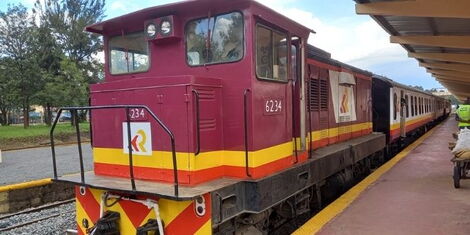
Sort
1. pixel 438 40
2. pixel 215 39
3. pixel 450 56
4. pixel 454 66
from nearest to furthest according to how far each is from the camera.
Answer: pixel 215 39, pixel 438 40, pixel 450 56, pixel 454 66

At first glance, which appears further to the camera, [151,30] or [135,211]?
[151,30]

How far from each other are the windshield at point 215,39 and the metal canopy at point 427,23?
7940 mm

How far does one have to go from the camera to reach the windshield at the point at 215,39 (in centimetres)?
411

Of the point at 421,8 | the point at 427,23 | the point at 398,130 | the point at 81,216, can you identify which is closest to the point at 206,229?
the point at 81,216

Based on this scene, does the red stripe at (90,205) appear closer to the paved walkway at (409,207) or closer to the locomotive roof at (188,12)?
the locomotive roof at (188,12)

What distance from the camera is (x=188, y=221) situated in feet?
12.3

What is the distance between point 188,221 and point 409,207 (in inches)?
141

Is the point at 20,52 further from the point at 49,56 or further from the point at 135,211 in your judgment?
the point at 135,211

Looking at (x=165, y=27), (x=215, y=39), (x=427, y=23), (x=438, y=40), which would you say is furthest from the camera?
(x=438, y=40)

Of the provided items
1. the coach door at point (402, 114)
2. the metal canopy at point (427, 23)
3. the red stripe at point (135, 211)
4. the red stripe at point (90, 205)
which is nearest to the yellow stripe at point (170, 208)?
the red stripe at point (135, 211)

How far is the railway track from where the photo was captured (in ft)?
21.2

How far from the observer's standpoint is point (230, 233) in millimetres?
4117

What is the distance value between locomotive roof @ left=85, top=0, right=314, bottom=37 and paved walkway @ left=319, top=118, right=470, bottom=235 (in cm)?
249

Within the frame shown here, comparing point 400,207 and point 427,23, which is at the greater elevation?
point 427,23
